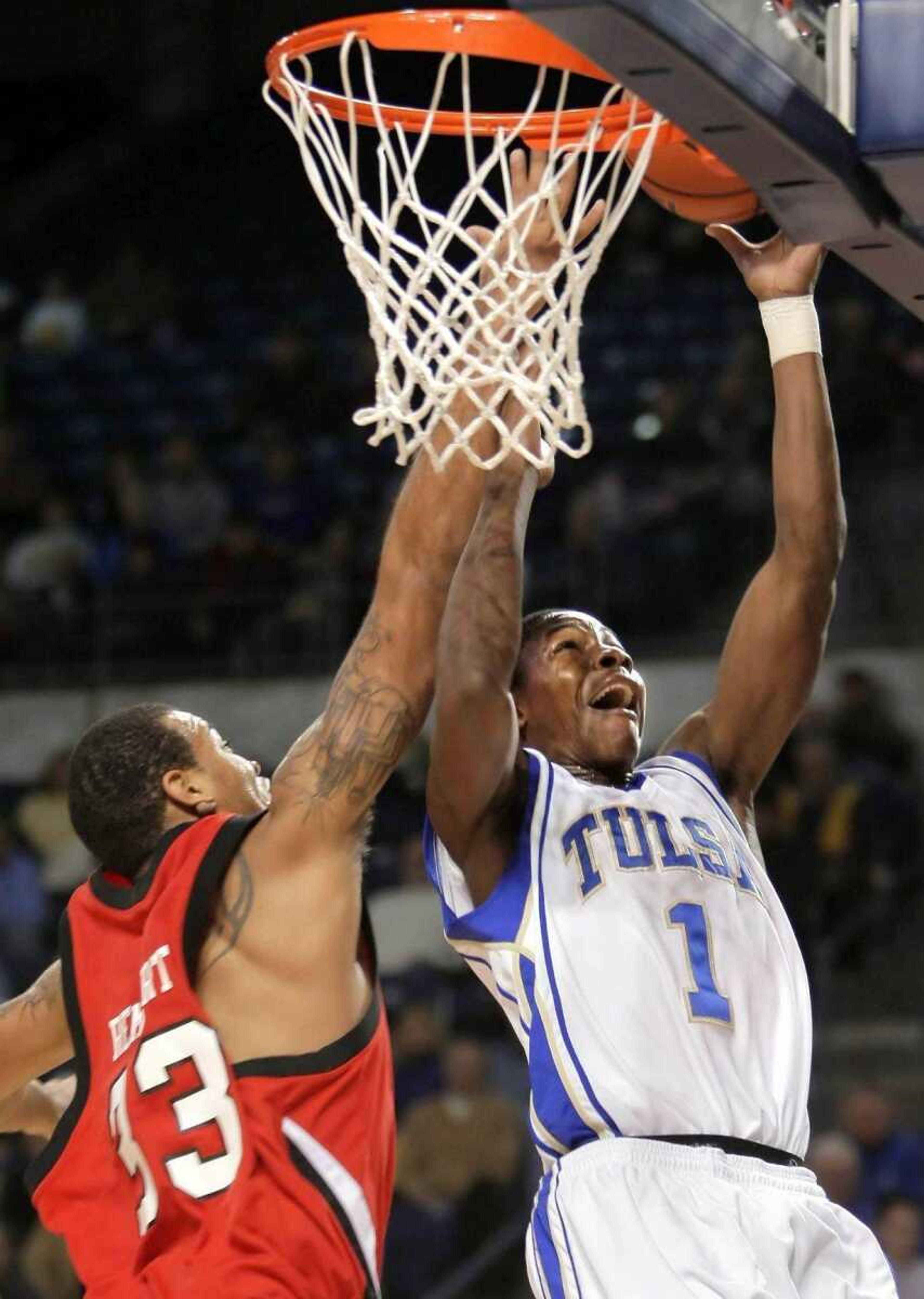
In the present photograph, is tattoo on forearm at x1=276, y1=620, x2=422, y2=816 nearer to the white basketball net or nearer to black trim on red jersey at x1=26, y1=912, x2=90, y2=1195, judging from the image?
the white basketball net

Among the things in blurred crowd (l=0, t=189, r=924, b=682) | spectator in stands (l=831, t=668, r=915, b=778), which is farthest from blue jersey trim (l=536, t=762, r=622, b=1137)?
blurred crowd (l=0, t=189, r=924, b=682)

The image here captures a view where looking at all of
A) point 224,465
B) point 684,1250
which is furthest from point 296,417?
point 684,1250

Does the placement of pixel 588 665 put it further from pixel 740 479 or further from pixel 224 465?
pixel 224 465

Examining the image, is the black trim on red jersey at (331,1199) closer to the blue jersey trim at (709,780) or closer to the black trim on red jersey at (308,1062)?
the black trim on red jersey at (308,1062)

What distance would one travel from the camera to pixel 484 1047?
7.33 metres

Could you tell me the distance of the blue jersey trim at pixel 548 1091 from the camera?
315cm

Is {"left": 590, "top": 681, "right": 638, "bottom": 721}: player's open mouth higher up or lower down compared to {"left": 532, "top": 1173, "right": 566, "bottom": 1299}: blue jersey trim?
higher up

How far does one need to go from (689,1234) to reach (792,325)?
151cm

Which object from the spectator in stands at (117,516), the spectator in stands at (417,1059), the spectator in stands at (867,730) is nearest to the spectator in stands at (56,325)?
the spectator in stands at (117,516)

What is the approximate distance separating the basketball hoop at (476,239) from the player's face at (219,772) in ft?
1.88

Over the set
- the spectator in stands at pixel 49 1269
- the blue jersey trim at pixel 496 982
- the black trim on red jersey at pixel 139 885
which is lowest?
the spectator in stands at pixel 49 1269

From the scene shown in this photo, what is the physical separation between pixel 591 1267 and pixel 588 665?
0.99 meters

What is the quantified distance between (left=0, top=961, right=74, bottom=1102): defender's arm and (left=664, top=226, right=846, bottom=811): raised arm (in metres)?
1.18

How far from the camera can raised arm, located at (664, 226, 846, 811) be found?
357cm
